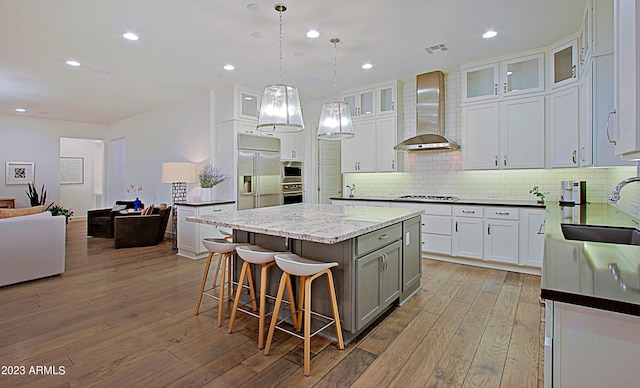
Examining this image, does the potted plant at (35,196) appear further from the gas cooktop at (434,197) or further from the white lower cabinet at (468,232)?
the white lower cabinet at (468,232)

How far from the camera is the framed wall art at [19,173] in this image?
314 inches

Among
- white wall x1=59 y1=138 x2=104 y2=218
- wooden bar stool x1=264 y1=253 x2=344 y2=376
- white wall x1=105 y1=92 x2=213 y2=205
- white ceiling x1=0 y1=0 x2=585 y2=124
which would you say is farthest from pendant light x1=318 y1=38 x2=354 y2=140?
white wall x1=59 y1=138 x2=104 y2=218

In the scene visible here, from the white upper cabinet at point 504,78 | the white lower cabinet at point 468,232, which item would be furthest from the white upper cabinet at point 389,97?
the white lower cabinet at point 468,232

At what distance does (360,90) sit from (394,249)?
3.78 meters

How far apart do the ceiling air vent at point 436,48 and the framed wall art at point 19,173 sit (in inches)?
382

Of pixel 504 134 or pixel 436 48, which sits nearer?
pixel 436 48

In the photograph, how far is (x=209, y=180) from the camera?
5.59 meters

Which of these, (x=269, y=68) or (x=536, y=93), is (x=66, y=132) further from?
(x=536, y=93)

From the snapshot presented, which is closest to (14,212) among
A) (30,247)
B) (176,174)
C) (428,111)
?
(30,247)

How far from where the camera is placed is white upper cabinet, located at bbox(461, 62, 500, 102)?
15.1ft

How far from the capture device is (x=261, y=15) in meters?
3.30

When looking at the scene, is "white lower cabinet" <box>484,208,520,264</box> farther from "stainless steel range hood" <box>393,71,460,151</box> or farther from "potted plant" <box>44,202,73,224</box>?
"potted plant" <box>44,202,73,224</box>

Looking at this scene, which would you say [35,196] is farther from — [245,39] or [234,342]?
[234,342]

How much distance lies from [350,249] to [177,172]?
177 inches
